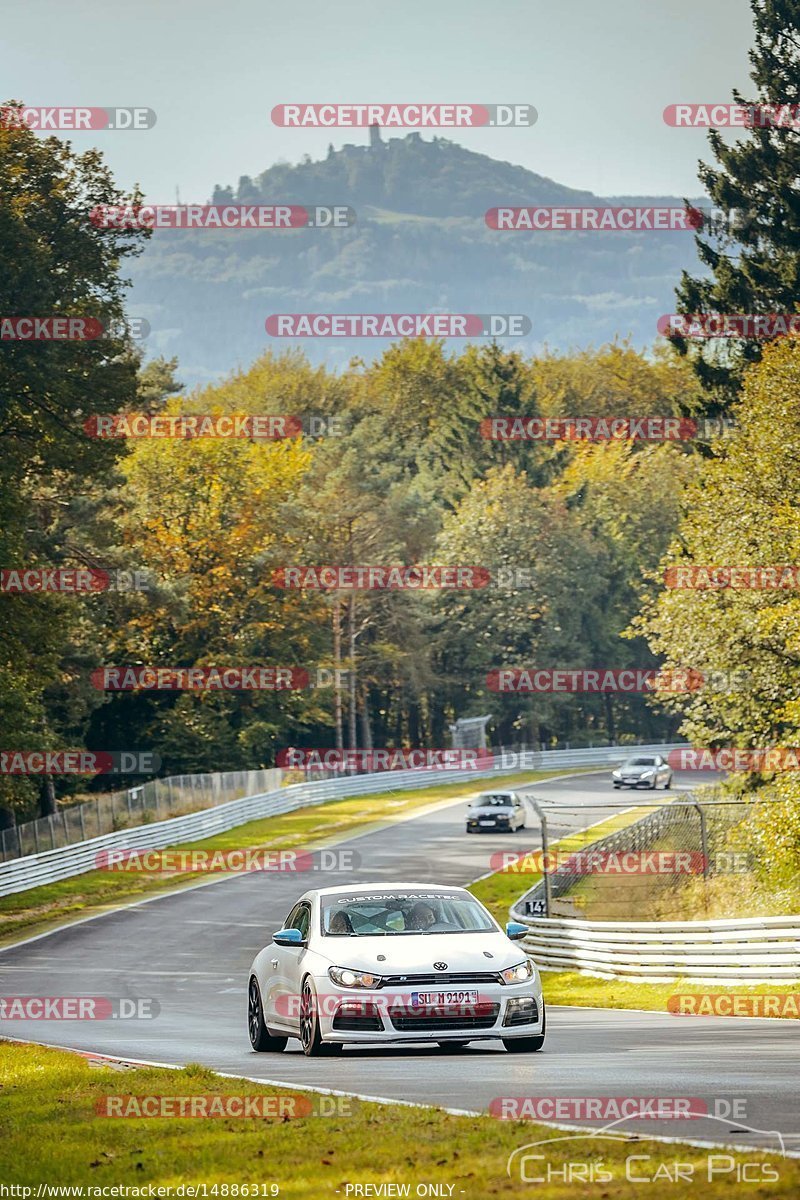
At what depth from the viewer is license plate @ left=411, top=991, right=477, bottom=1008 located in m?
13.1

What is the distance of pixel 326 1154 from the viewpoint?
884 cm

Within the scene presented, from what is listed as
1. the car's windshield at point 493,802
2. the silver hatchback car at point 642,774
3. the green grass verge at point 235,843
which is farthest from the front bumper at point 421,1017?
the silver hatchback car at point 642,774

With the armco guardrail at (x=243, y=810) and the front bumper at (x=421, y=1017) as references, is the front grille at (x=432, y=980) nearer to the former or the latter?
the front bumper at (x=421, y=1017)

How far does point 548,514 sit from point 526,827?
38.5m

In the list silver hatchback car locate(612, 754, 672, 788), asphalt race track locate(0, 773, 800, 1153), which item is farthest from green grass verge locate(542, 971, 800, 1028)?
silver hatchback car locate(612, 754, 672, 788)

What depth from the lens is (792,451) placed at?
39.3 m

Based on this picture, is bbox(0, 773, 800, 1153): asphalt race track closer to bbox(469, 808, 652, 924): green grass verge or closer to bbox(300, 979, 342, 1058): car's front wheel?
bbox(300, 979, 342, 1058): car's front wheel

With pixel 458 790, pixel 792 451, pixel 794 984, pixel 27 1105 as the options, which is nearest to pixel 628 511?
pixel 458 790

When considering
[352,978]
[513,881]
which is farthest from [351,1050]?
[513,881]

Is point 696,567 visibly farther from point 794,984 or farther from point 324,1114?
point 324,1114

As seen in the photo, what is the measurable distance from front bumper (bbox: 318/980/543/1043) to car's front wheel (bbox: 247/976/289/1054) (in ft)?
5.64

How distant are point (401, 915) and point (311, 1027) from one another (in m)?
1.34

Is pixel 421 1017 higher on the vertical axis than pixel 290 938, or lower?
lower

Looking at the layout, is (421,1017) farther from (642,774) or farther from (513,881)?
(642,774)
